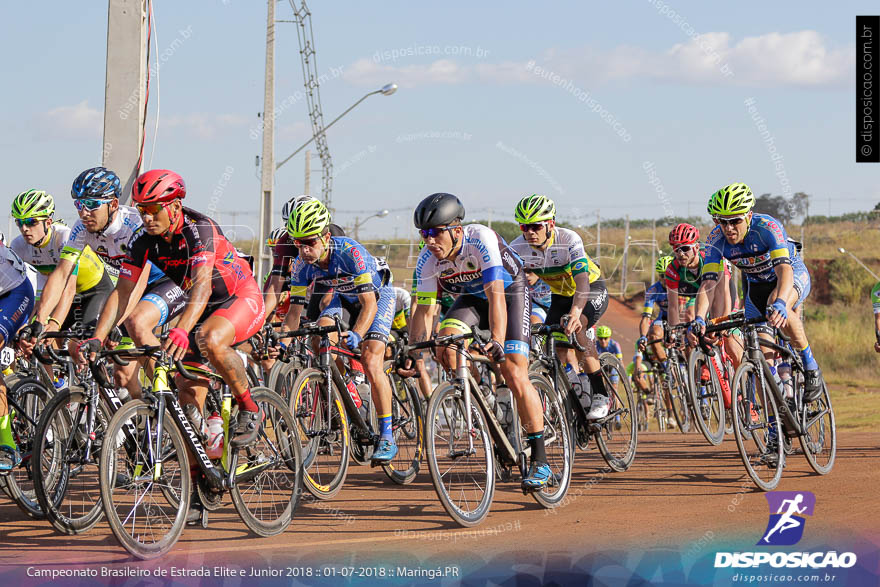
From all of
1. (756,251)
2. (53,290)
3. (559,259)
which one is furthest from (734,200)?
(53,290)

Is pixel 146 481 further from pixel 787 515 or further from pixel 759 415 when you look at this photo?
pixel 759 415

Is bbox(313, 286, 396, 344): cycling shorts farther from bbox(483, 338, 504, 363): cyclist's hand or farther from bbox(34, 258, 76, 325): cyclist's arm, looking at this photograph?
bbox(34, 258, 76, 325): cyclist's arm

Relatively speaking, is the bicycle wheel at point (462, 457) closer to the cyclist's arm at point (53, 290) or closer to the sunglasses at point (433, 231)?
the sunglasses at point (433, 231)

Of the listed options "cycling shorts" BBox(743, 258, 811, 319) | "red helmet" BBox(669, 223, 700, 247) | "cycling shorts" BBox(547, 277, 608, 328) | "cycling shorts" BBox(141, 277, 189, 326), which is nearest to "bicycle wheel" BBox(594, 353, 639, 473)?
"cycling shorts" BBox(547, 277, 608, 328)

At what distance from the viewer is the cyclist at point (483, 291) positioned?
7.04 m

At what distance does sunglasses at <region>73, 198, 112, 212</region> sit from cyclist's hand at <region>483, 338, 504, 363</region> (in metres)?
3.12

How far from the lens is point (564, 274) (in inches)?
372

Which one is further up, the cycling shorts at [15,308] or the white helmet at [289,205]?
the white helmet at [289,205]

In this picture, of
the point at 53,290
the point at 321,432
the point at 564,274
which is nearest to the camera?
the point at 53,290

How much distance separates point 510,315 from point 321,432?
1807 millimetres

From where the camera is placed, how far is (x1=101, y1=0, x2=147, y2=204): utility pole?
422 inches

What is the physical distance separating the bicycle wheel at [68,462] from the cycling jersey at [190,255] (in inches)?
36.2

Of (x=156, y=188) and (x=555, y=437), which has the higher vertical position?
(x=156, y=188)

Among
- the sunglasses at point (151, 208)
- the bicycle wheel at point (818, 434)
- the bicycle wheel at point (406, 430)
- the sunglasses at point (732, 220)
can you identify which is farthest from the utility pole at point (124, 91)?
the bicycle wheel at point (818, 434)
